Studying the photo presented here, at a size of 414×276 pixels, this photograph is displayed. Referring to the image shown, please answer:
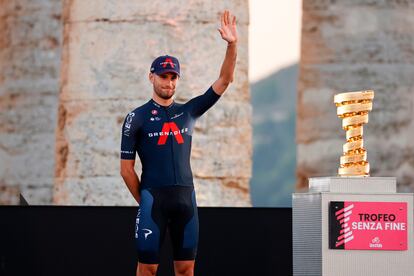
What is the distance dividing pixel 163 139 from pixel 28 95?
474 inches

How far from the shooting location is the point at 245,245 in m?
12.2

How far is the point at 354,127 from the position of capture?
11453 mm

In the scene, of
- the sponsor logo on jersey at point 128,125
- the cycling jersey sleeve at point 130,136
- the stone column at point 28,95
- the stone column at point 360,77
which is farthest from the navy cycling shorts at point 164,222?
the stone column at point 28,95

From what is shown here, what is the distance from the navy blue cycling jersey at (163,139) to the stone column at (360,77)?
8285mm

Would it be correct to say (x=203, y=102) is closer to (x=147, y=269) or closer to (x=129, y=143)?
(x=129, y=143)

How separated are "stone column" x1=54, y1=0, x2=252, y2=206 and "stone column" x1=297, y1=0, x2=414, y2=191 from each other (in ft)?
Answer: 13.4

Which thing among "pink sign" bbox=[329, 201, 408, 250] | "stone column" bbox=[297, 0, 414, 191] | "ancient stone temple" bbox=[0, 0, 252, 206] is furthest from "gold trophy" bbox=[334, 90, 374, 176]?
"stone column" bbox=[297, 0, 414, 191]

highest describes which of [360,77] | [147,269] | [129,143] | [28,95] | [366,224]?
[28,95]

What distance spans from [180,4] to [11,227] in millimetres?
3079

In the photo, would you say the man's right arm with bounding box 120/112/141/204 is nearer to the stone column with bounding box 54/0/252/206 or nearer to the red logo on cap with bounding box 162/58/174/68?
the red logo on cap with bounding box 162/58/174/68

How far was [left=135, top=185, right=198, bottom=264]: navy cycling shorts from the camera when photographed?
1011cm

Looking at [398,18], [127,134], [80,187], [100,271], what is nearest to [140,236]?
[127,134]

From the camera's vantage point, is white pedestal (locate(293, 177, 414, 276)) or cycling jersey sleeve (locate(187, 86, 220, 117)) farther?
white pedestal (locate(293, 177, 414, 276))

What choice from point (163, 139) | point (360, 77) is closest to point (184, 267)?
point (163, 139)
